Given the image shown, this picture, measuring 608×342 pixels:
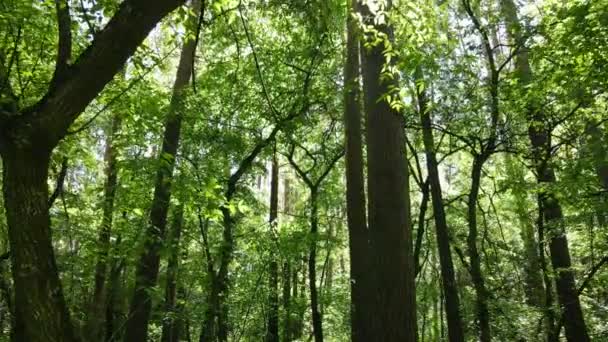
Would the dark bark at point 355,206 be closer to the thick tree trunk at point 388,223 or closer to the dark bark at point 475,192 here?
the dark bark at point 475,192

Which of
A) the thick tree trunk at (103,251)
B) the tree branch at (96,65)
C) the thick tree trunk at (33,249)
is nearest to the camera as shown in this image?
the thick tree trunk at (33,249)

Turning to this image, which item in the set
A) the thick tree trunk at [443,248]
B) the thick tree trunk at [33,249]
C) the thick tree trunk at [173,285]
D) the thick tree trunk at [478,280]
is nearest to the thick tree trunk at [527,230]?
the thick tree trunk at [478,280]

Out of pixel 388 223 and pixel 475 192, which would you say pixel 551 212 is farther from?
pixel 388 223

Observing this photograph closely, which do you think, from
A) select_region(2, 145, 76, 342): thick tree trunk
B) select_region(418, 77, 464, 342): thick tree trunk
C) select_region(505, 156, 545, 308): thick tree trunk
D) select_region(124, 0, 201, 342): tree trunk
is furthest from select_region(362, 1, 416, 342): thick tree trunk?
select_region(505, 156, 545, 308): thick tree trunk

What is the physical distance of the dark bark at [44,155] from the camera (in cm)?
228

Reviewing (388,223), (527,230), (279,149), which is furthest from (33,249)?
(527,230)

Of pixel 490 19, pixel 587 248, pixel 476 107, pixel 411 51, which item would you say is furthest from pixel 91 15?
pixel 587 248

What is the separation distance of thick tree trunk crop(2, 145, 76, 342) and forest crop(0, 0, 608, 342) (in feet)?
0.03

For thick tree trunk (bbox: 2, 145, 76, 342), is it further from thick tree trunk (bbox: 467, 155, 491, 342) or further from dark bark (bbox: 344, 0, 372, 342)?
thick tree trunk (bbox: 467, 155, 491, 342)

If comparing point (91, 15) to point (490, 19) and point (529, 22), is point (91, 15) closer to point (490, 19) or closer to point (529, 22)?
point (529, 22)

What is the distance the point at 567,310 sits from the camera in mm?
9461

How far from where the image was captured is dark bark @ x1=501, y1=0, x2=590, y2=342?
871 cm

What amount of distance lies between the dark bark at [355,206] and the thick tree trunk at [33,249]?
A: 20.6ft

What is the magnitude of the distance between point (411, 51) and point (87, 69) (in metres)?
2.12
